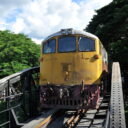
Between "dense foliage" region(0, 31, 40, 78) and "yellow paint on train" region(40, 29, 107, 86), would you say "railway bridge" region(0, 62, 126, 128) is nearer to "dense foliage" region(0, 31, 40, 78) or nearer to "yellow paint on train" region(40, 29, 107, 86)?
"yellow paint on train" region(40, 29, 107, 86)

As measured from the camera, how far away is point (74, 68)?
352 inches

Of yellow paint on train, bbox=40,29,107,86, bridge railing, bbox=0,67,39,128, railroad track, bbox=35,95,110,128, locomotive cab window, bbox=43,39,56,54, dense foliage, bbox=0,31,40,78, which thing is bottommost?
railroad track, bbox=35,95,110,128

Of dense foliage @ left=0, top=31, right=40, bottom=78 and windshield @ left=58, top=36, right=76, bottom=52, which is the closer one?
windshield @ left=58, top=36, right=76, bottom=52

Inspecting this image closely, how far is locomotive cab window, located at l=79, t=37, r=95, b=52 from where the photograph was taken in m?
9.06

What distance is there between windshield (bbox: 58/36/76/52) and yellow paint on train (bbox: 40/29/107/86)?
0.12 m

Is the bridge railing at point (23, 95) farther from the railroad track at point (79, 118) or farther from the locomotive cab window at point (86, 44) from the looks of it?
the locomotive cab window at point (86, 44)

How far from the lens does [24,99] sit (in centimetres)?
930

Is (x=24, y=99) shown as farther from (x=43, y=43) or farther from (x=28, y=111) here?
(x=43, y=43)

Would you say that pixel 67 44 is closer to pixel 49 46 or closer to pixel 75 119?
pixel 49 46

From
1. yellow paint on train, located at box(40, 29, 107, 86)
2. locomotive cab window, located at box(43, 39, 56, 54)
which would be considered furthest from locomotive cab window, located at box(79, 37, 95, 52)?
locomotive cab window, located at box(43, 39, 56, 54)

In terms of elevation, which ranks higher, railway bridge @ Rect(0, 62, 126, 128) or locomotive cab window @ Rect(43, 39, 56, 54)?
locomotive cab window @ Rect(43, 39, 56, 54)

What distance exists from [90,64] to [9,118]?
3.34m

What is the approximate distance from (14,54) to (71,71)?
65.4ft

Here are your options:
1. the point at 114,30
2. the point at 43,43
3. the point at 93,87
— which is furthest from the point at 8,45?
the point at 93,87
